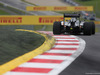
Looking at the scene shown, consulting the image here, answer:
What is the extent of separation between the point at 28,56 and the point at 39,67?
1353 mm

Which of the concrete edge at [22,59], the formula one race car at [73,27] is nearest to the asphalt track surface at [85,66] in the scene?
the concrete edge at [22,59]

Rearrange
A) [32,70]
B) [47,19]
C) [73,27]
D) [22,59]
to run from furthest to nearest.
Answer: [47,19]
[73,27]
[22,59]
[32,70]

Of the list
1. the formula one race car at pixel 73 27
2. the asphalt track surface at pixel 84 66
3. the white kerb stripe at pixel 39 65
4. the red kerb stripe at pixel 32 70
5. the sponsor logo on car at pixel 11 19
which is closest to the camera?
the asphalt track surface at pixel 84 66

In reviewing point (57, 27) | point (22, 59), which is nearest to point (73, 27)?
point (57, 27)

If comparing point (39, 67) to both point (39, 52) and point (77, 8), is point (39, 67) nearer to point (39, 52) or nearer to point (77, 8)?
point (39, 52)

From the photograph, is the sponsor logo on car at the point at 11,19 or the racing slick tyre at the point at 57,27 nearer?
the racing slick tyre at the point at 57,27

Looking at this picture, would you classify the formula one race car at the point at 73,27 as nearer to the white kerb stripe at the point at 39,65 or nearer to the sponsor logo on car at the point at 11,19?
the white kerb stripe at the point at 39,65

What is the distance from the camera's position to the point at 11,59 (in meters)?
7.02

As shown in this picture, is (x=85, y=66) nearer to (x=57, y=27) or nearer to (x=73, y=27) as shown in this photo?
(x=73, y=27)

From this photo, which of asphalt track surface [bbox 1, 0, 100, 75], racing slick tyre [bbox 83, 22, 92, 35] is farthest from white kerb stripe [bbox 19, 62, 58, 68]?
racing slick tyre [bbox 83, 22, 92, 35]

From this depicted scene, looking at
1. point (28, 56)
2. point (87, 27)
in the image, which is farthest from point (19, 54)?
point (87, 27)

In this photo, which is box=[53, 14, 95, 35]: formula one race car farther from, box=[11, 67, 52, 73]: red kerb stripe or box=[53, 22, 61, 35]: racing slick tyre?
box=[11, 67, 52, 73]: red kerb stripe

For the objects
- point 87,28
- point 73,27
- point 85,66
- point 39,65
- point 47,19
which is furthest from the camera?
point 47,19

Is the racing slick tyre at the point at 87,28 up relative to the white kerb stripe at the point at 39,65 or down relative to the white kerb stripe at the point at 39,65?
up
